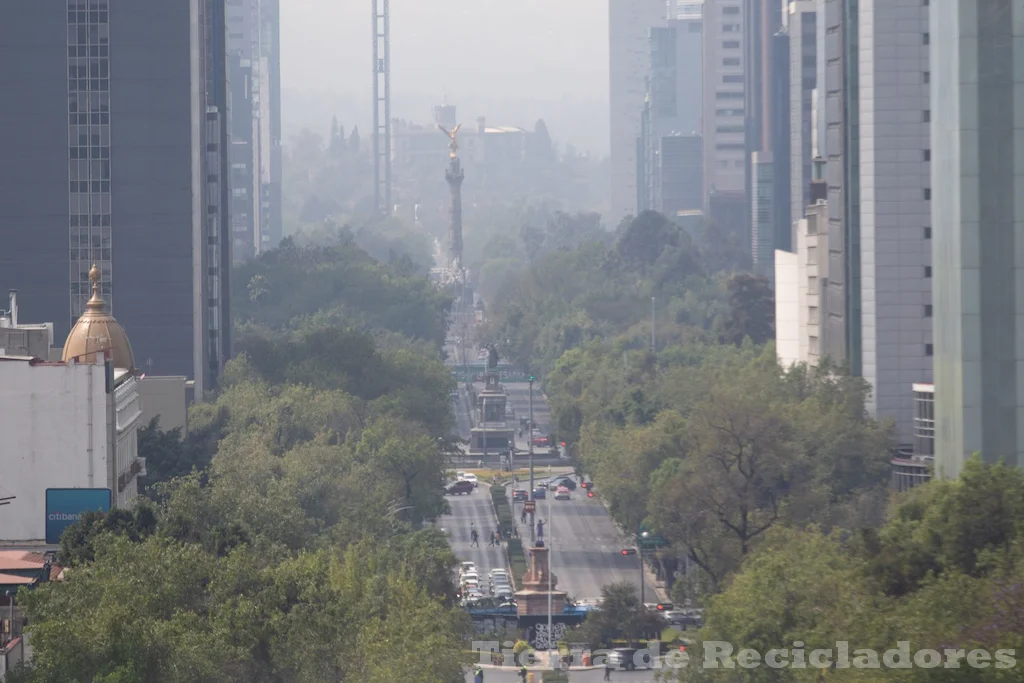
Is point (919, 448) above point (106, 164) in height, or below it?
below

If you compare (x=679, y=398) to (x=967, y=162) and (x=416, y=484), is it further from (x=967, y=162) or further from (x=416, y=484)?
(x=967, y=162)

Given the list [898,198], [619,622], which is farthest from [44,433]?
[898,198]

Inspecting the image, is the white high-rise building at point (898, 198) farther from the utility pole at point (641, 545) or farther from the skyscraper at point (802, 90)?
the skyscraper at point (802, 90)

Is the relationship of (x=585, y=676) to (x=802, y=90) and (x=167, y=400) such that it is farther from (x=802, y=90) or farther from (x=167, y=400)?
(x=802, y=90)

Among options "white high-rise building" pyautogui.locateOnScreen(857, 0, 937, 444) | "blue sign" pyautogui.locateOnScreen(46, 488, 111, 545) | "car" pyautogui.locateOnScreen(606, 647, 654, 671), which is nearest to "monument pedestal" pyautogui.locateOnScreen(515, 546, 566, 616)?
"car" pyautogui.locateOnScreen(606, 647, 654, 671)

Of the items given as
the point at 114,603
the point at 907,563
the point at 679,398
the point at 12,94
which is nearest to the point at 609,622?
the point at 907,563

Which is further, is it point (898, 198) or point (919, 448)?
point (898, 198)

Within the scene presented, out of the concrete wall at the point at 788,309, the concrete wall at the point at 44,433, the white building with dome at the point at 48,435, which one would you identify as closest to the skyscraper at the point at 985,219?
the white building with dome at the point at 48,435
